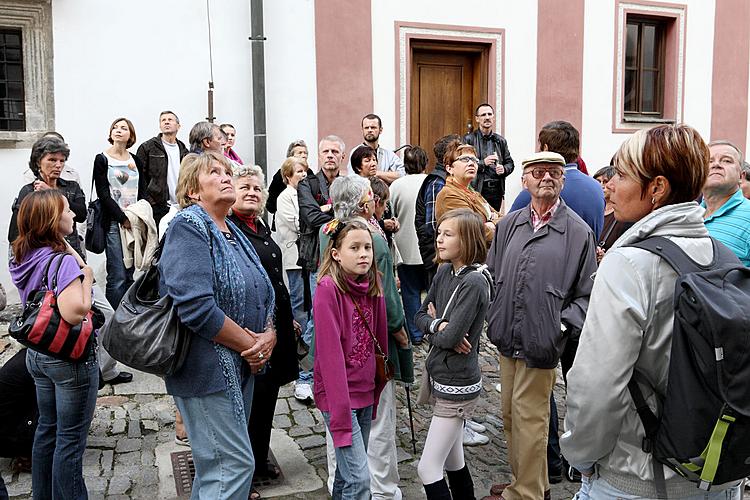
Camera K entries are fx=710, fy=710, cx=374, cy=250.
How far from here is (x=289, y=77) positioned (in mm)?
9344

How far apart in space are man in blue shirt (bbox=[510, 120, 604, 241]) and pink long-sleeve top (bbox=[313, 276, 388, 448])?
1516 millimetres

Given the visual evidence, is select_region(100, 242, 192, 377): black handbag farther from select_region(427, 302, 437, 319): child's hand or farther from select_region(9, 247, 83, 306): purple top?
select_region(427, 302, 437, 319): child's hand

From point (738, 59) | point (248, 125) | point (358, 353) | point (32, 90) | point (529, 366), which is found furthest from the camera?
point (738, 59)

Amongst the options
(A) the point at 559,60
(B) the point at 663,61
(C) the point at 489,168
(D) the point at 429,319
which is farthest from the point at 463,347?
(B) the point at 663,61

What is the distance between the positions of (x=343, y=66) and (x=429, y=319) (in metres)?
6.44

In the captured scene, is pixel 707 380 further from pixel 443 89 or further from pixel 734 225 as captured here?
pixel 443 89

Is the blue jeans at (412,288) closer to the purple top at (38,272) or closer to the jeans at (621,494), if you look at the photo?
the purple top at (38,272)

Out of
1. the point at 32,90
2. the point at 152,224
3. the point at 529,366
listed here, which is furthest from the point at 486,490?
the point at 32,90

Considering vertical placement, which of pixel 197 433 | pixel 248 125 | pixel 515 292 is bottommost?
pixel 197 433

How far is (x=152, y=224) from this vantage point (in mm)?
6973

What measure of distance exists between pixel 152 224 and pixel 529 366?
14.6ft

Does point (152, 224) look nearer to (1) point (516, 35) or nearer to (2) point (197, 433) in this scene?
(2) point (197, 433)

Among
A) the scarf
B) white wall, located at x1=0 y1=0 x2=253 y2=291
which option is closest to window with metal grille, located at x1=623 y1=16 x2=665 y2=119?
white wall, located at x1=0 y1=0 x2=253 y2=291

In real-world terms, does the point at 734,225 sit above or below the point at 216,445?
above
